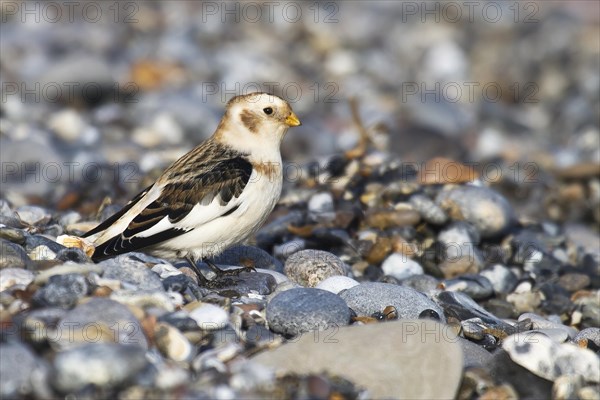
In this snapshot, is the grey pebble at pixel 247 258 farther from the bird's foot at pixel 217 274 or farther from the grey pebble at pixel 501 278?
the grey pebble at pixel 501 278

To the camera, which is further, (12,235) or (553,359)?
(12,235)

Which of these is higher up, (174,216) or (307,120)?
(174,216)

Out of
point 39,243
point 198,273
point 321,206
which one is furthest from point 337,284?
point 321,206

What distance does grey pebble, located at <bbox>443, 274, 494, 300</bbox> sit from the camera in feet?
19.1

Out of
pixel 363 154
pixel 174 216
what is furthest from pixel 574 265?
pixel 174 216

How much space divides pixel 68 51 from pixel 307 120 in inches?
138

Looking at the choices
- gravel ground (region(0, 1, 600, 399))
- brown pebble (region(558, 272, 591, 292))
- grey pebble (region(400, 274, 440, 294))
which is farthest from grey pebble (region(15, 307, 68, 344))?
brown pebble (region(558, 272, 591, 292))

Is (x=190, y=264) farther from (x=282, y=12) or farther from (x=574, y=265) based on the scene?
(x=282, y=12)

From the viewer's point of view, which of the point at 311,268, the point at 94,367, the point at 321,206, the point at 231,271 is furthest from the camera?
the point at 321,206

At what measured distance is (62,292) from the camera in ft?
13.1

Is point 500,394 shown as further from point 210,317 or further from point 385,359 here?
point 210,317

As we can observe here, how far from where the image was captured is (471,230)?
21.6 feet

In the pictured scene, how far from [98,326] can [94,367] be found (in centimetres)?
37

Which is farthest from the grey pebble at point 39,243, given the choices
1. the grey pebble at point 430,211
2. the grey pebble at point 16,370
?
the grey pebble at point 430,211
